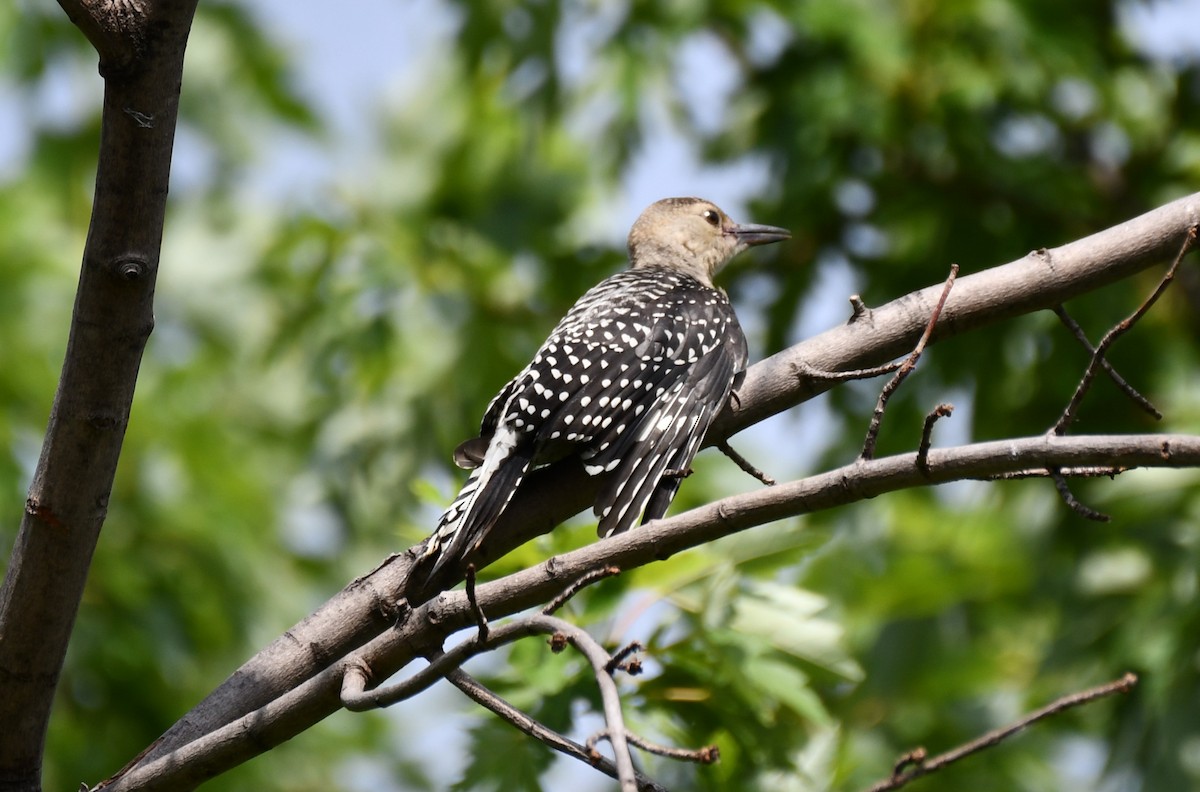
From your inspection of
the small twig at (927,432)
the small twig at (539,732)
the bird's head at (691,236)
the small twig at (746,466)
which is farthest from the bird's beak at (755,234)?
the small twig at (539,732)

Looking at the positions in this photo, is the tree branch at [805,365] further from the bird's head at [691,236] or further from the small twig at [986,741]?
the bird's head at [691,236]

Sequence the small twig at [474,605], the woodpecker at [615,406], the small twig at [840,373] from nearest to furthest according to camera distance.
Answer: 1. the small twig at [474,605]
2. the small twig at [840,373]
3. the woodpecker at [615,406]

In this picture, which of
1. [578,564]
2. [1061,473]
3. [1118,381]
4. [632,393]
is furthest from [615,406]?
[1061,473]

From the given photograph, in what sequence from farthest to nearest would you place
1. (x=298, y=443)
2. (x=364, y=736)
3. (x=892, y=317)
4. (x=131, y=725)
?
1. (x=364, y=736)
2. (x=298, y=443)
3. (x=131, y=725)
4. (x=892, y=317)

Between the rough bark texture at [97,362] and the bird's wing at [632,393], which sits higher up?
the bird's wing at [632,393]

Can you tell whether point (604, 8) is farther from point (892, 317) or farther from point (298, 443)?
point (892, 317)

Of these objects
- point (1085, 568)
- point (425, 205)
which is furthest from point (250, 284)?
point (1085, 568)

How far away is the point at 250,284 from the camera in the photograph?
8367mm

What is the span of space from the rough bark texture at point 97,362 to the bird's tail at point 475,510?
30.4 inches

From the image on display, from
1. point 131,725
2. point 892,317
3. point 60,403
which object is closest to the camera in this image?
point 60,403

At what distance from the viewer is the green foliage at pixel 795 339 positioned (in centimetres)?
564

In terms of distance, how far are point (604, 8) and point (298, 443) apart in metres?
2.89

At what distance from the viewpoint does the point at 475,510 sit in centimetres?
318

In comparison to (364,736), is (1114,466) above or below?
below
